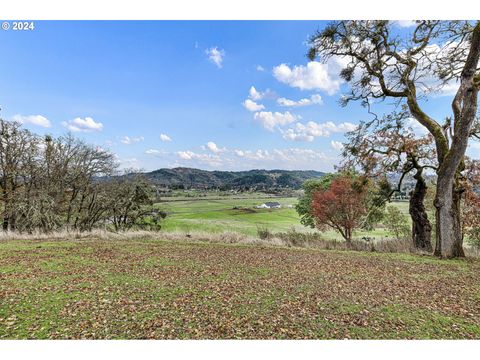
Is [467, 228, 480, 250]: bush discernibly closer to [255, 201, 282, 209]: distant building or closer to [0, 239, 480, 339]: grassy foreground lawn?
[0, 239, 480, 339]: grassy foreground lawn

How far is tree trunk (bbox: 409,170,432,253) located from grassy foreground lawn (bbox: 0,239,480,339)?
3.11 m

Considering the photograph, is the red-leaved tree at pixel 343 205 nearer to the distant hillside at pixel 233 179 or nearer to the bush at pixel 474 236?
the bush at pixel 474 236

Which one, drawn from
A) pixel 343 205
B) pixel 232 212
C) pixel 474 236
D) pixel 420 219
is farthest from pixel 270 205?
pixel 420 219

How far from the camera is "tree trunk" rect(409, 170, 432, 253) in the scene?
1180 cm

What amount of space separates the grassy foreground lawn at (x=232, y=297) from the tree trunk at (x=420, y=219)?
3113mm

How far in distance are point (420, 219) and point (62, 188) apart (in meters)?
22.6

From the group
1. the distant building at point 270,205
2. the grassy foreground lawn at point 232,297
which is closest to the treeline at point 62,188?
the grassy foreground lawn at point 232,297

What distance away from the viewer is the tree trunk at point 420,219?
1180 cm

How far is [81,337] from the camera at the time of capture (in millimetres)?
3643

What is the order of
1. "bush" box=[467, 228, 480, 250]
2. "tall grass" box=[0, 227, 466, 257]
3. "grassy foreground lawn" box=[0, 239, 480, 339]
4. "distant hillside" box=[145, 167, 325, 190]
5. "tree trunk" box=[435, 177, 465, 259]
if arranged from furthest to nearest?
"distant hillside" box=[145, 167, 325, 190], "bush" box=[467, 228, 480, 250], "tall grass" box=[0, 227, 466, 257], "tree trunk" box=[435, 177, 465, 259], "grassy foreground lawn" box=[0, 239, 480, 339]

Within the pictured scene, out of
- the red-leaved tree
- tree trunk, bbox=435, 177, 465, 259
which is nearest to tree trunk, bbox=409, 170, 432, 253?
tree trunk, bbox=435, 177, 465, 259

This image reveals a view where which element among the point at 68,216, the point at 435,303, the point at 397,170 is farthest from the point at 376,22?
the point at 68,216

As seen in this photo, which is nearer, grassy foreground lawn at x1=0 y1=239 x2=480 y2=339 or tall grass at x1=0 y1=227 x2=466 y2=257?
grassy foreground lawn at x1=0 y1=239 x2=480 y2=339

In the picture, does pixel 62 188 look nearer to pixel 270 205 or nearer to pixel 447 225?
pixel 447 225
